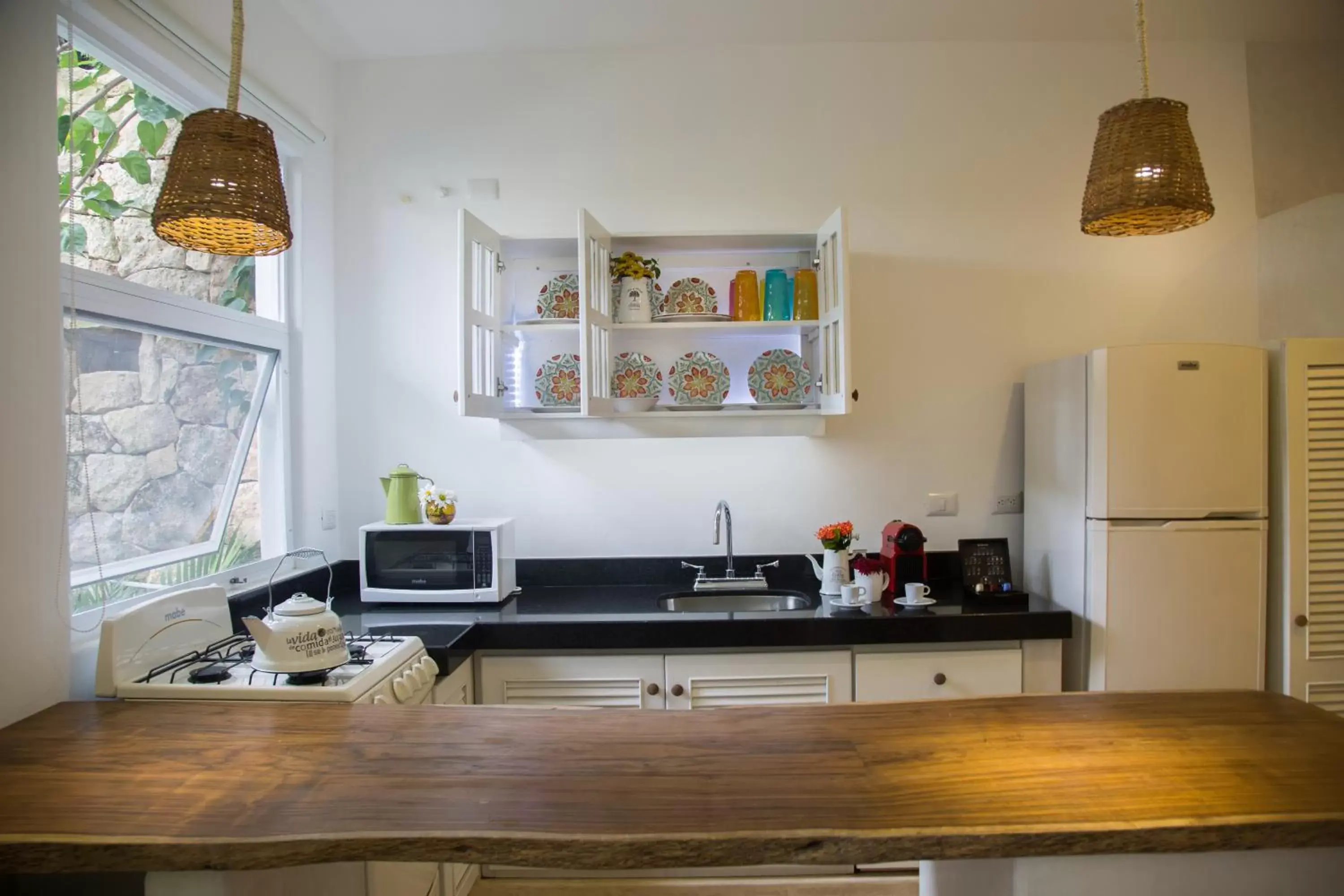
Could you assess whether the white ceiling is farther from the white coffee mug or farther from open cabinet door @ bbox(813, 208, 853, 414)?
Result: the white coffee mug

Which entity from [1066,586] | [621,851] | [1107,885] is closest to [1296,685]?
[1066,586]

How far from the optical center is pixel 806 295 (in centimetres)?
275

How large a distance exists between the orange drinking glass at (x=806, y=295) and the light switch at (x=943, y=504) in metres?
0.91

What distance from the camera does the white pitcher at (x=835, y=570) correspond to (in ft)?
8.37

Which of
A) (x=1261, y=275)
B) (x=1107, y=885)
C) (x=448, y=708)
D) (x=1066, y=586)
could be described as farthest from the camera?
(x=1261, y=275)

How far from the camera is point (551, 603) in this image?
2.59m

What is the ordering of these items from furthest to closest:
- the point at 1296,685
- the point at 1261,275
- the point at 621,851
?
the point at 1261,275 < the point at 1296,685 < the point at 621,851

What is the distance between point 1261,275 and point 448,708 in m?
3.46

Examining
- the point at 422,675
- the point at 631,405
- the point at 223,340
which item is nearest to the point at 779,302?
the point at 631,405

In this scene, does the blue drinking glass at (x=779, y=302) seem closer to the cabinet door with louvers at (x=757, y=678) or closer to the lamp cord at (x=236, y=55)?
the cabinet door with louvers at (x=757, y=678)

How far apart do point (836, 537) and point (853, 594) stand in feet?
0.69

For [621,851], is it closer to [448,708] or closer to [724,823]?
[724,823]

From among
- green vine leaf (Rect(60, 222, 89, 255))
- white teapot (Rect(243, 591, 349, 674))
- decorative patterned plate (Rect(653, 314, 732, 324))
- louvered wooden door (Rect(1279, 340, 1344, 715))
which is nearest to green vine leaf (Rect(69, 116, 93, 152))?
green vine leaf (Rect(60, 222, 89, 255))

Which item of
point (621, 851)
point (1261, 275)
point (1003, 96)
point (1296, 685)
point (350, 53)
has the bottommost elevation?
point (1296, 685)
